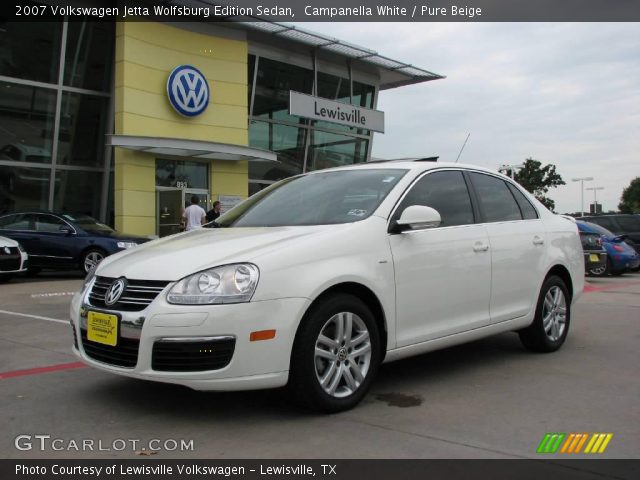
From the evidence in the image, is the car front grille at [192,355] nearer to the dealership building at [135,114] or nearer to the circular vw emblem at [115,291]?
the circular vw emblem at [115,291]

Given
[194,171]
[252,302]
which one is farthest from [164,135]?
[252,302]

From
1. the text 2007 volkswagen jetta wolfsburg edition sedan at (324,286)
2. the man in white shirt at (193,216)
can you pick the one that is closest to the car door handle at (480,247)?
the text 2007 volkswagen jetta wolfsburg edition sedan at (324,286)

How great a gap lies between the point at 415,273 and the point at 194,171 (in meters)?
16.1

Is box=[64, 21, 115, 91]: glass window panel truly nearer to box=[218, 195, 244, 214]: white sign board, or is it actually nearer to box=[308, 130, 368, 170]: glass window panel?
box=[218, 195, 244, 214]: white sign board

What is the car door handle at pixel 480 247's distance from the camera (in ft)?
15.9

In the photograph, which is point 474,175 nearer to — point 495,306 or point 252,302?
point 495,306

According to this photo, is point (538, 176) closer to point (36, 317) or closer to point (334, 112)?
point (334, 112)

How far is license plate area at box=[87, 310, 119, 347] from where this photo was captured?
369 cm

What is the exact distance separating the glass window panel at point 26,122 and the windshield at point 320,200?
14.5 m

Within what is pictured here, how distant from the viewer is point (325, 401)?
3754 millimetres

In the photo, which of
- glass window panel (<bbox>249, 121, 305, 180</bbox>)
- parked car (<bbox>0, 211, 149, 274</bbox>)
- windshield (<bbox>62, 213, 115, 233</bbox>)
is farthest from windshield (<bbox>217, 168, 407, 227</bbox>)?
glass window panel (<bbox>249, 121, 305, 180</bbox>)

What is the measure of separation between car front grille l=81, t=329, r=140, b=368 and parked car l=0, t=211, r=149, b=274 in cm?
960

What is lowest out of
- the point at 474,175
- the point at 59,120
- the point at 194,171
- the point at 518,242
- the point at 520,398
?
the point at 520,398

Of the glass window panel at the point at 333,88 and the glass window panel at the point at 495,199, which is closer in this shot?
the glass window panel at the point at 495,199
